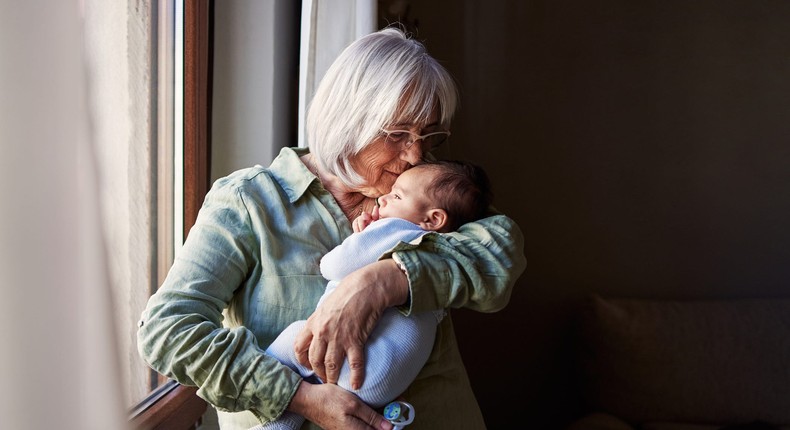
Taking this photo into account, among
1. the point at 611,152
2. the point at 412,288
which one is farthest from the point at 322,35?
the point at 611,152

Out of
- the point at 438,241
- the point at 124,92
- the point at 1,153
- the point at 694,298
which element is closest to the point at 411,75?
the point at 438,241

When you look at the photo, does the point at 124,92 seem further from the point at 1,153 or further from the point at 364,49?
the point at 1,153

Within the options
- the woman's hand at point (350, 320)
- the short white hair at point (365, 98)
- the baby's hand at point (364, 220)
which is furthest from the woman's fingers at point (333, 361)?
the short white hair at point (365, 98)

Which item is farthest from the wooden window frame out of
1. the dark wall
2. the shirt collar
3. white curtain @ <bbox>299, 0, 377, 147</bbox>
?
the dark wall

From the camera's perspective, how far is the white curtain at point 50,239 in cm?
31

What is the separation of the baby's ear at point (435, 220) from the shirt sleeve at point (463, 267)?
0.15 ft

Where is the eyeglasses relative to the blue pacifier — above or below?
above

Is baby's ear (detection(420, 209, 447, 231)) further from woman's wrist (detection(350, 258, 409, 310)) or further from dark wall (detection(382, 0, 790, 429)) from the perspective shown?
dark wall (detection(382, 0, 790, 429))

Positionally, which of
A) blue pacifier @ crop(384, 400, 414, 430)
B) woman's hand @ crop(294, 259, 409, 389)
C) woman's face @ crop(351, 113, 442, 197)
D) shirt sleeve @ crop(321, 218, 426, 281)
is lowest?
blue pacifier @ crop(384, 400, 414, 430)

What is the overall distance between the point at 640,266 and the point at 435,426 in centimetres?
176

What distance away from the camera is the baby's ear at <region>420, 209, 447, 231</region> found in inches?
49.1

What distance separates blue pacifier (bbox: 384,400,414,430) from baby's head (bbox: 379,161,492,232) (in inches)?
14.3

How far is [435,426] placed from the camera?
1160 mm

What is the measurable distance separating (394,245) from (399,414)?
0.98 ft
